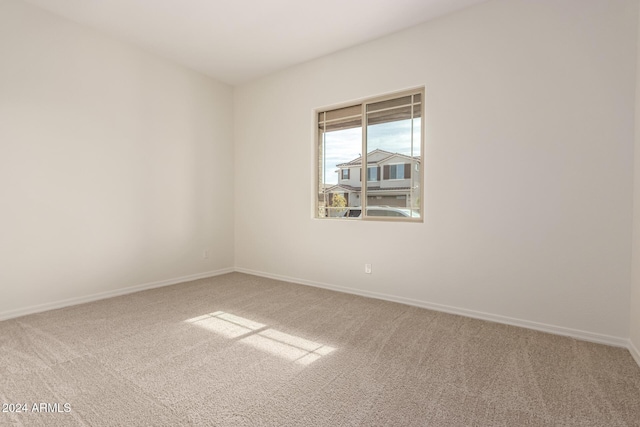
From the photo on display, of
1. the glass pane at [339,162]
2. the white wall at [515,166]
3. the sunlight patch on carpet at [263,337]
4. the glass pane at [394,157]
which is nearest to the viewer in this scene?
the sunlight patch on carpet at [263,337]

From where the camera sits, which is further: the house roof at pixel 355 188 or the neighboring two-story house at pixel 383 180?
the house roof at pixel 355 188

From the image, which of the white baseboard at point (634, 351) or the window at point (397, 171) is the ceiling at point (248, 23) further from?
the white baseboard at point (634, 351)

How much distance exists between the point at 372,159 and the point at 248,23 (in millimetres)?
2027

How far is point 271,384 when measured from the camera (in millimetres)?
1934

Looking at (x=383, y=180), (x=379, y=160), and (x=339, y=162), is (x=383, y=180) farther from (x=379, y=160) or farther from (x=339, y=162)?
(x=339, y=162)

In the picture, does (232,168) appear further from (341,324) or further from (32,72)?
(341,324)

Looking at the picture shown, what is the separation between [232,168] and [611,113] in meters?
4.58

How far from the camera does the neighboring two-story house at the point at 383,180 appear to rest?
3.59 m

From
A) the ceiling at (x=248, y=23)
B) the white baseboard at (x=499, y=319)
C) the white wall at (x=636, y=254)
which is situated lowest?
the white baseboard at (x=499, y=319)

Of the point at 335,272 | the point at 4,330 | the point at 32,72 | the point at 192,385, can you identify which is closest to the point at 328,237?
the point at 335,272

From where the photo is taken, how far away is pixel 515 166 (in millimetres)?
2898

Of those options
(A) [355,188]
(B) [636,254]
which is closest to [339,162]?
(A) [355,188]

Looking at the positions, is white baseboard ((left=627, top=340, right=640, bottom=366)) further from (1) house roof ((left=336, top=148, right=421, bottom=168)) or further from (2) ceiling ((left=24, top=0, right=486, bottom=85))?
(2) ceiling ((left=24, top=0, right=486, bottom=85))

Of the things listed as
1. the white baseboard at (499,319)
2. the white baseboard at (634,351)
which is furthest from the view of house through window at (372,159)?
the white baseboard at (634,351)
